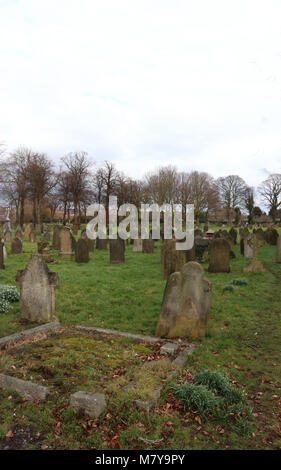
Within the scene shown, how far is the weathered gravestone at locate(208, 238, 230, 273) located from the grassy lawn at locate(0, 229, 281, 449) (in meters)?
2.50

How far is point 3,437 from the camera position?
327 cm

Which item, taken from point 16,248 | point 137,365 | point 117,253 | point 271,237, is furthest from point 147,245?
point 137,365

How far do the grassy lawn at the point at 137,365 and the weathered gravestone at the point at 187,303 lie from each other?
0.41 metres

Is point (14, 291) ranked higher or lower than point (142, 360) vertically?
higher

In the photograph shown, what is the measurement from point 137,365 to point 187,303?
1.79m

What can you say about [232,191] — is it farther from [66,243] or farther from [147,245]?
[66,243]

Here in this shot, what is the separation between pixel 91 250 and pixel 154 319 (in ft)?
43.9

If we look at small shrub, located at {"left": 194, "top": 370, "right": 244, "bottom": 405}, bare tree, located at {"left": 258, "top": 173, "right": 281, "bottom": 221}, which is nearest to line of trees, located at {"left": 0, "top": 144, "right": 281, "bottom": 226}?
bare tree, located at {"left": 258, "top": 173, "right": 281, "bottom": 221}

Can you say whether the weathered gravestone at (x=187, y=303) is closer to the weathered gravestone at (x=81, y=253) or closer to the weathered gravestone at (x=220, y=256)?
the weathered gravestone at (x=220, y=256)

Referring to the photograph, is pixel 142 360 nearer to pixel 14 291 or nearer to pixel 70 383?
pixel 70 383

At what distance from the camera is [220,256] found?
13.0 metres
